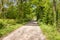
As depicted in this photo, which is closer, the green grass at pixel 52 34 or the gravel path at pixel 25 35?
the green grass at pixel 52 34

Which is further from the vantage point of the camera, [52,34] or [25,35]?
[25,35]

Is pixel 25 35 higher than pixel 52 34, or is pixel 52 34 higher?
pixel 52 34

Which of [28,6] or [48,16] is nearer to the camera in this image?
[48,16]

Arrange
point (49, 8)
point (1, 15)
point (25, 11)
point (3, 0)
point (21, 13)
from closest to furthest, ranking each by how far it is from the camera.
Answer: point (49, 8)
point (3, 0)
point (1, 15)
point (21, 13)
point (25, 11)

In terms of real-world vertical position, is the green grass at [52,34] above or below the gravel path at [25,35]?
above

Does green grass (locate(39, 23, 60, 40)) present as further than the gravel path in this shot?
No

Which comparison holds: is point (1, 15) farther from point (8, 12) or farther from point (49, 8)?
point (49, 8)

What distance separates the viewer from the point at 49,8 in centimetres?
2314

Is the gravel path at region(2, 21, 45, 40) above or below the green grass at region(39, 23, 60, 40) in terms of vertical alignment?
below

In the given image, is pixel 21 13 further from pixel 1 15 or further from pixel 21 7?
pixel 1 15

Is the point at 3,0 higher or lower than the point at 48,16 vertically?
higher

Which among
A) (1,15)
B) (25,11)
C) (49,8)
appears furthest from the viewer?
(25,11)

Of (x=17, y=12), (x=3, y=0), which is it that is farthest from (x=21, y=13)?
(x=3, y=0)

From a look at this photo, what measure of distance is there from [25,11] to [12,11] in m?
4.93
